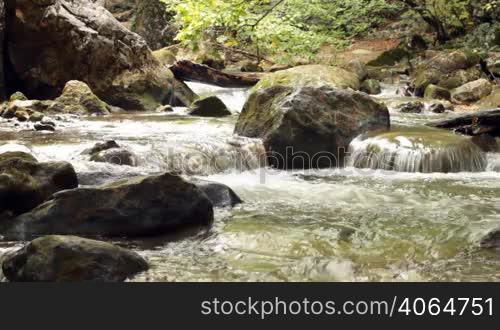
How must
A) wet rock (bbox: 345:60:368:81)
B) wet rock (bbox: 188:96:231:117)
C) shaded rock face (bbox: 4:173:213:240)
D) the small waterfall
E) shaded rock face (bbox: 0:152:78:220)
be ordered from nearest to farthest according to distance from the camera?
shaded rock face (bbox: 4:173:213:240) → shaded rock face (bbox: 0:152:78:220) → the small waterfall → wet rock (bbox: 188:96:231:117) → wet rock (bbox: 345:60:368:81)

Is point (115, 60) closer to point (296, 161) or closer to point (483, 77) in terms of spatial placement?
point (296, 161)

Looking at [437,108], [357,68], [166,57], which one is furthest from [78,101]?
[357,68]

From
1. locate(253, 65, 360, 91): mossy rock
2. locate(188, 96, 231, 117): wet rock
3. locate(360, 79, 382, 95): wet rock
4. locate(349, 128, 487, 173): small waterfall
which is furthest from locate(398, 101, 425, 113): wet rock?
locate(349, 128, 487, 173): small waterfall

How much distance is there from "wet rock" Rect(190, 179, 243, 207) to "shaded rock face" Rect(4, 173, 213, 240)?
3.44 ft

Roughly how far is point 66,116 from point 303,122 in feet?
19.8

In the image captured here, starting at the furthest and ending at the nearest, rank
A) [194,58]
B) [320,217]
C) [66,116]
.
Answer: [194,58], [66,116], [320,217]

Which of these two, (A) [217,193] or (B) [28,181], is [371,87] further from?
(B) [28,181]

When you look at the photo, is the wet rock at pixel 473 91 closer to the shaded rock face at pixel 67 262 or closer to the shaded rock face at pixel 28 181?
the shaded rock face at pixel 28 181

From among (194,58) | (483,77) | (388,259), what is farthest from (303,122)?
(194,58)

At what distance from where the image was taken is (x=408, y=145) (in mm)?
9516

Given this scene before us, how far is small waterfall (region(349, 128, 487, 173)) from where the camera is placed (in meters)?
9.19

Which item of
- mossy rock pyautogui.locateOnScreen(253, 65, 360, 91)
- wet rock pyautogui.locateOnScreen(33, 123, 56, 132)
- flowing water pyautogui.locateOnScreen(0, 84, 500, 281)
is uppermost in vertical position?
mossy rock pyautogui.locateOnScreen(253, 65, 360, 91)

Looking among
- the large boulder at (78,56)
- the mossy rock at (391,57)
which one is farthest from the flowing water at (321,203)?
the mossy rock at (391,57)

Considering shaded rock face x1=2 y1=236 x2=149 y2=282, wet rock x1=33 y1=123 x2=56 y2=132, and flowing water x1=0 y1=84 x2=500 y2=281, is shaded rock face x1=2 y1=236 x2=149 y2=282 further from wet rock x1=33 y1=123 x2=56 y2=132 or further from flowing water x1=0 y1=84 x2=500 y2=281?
wet rock x1=33 y1=123 x2=56 y2=132
